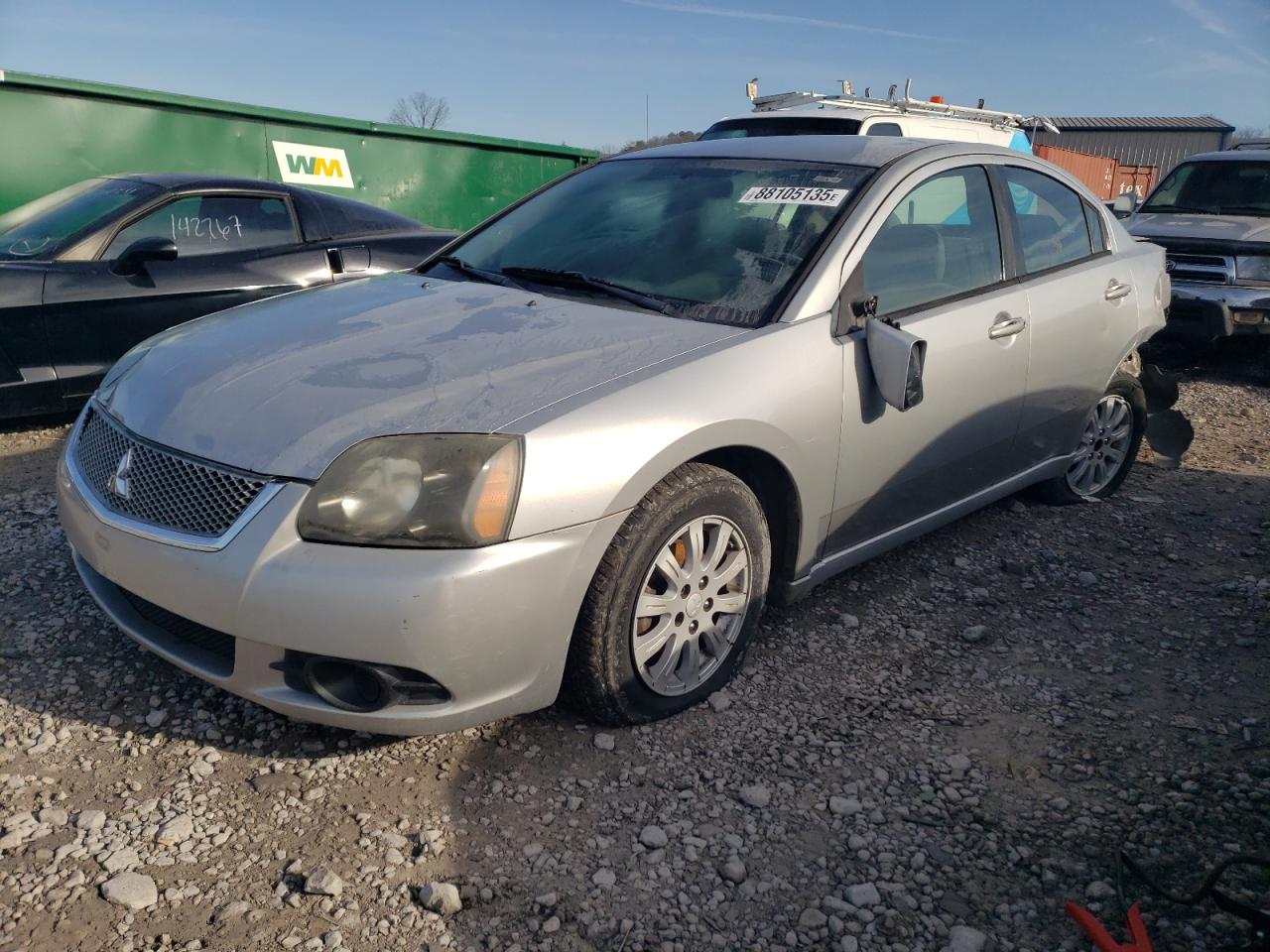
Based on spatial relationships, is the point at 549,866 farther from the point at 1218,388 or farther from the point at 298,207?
the point at 1218,388

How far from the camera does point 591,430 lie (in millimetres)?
2355

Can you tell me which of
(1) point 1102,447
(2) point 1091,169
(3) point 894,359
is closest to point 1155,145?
(2) point 1091,169

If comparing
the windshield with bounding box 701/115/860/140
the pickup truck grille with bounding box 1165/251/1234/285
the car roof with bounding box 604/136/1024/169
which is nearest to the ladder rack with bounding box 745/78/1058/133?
the windshield with bounding box 701/115/860/140

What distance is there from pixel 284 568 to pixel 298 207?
4115mm

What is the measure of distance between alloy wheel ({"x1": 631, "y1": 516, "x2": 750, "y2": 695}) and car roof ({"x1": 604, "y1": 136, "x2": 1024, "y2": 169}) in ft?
4.80

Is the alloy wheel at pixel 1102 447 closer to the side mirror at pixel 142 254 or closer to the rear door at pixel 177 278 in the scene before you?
the rear door at pixel 177 278

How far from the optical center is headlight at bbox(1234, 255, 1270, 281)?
24.6 ft

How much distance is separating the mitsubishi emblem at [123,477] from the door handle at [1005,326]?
2755mm

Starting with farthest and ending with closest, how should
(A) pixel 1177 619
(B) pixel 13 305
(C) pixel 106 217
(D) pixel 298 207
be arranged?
(D) pixel 298 207, (C) pixel 106 217, (B) pixel 13 305, (A) pixel 1177 619

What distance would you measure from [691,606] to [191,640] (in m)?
1.30

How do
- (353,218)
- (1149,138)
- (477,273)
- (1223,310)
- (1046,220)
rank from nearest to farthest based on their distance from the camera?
(477,273), (1046,220), (353,218), (1223,310), (1149,138)

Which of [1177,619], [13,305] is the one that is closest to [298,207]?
[13,305]

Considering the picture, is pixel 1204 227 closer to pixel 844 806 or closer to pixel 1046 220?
pixel 1046 220

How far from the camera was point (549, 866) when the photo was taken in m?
2.22
